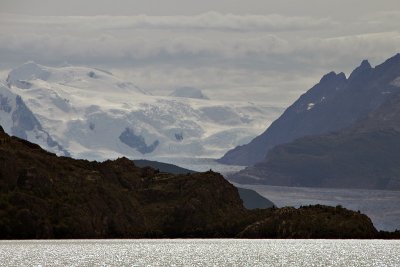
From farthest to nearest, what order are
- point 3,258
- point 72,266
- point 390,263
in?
point 3,258 < point 390,263 < point 72,266

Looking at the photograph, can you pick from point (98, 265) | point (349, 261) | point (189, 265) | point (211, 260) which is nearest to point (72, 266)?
point (98, 265)

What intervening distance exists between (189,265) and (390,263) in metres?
33.1

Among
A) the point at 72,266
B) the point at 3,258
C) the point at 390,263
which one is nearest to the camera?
the point at 72,266

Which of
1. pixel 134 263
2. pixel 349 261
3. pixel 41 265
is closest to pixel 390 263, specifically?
pixel 349 261

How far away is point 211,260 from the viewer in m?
193

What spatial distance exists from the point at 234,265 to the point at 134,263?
1682 cm

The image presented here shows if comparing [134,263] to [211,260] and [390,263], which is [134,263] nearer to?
[211,260]

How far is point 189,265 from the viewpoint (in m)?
177

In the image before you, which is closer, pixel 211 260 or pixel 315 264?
pixel 315 264

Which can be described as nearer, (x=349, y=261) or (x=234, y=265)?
(x=234, y=265)

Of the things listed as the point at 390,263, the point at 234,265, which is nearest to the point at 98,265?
the point at 234,265

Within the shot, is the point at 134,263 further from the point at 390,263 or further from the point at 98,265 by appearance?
the point at 390,263

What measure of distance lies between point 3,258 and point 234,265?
43.5m

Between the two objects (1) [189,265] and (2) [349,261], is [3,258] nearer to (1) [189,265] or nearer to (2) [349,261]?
(1) [189,265]
